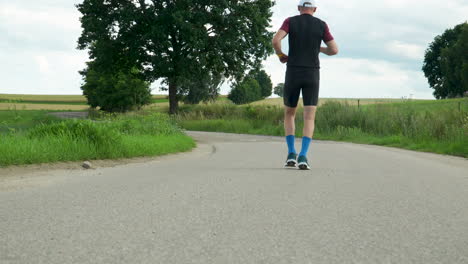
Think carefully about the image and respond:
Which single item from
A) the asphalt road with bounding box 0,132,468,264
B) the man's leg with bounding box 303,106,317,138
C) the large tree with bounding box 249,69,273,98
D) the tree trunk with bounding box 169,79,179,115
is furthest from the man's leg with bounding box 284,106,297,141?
the large tree with bounding box 249,69,273,98

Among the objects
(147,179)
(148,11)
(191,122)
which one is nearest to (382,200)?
(147,179)

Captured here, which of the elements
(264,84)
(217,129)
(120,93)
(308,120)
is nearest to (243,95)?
(264,84)

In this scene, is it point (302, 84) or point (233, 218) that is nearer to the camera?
point (233, 218)

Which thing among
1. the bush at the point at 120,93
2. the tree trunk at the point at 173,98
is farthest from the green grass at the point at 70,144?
the bush at the point at 120,93

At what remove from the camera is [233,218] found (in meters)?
4.22

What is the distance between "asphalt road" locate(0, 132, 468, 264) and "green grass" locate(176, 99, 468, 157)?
295 inches

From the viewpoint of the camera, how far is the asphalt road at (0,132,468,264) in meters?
3.16

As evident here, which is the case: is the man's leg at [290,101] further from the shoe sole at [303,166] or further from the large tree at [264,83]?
the large tree at [264,83]

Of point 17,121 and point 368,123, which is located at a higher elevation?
point 17,121

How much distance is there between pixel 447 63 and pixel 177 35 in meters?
38.7

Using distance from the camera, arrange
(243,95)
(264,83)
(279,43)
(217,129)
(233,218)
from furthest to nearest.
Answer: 1. (264,83)
2. (243,95)
3. (217,129)
4. (279,43)
5. (233,218)

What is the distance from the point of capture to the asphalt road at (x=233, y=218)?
3.16 meters

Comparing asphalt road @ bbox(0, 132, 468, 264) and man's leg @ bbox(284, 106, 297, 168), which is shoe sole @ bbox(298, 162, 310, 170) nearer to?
man's leg @ bbox(284, 106, 297, 168)

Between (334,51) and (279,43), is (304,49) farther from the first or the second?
(334,51)
